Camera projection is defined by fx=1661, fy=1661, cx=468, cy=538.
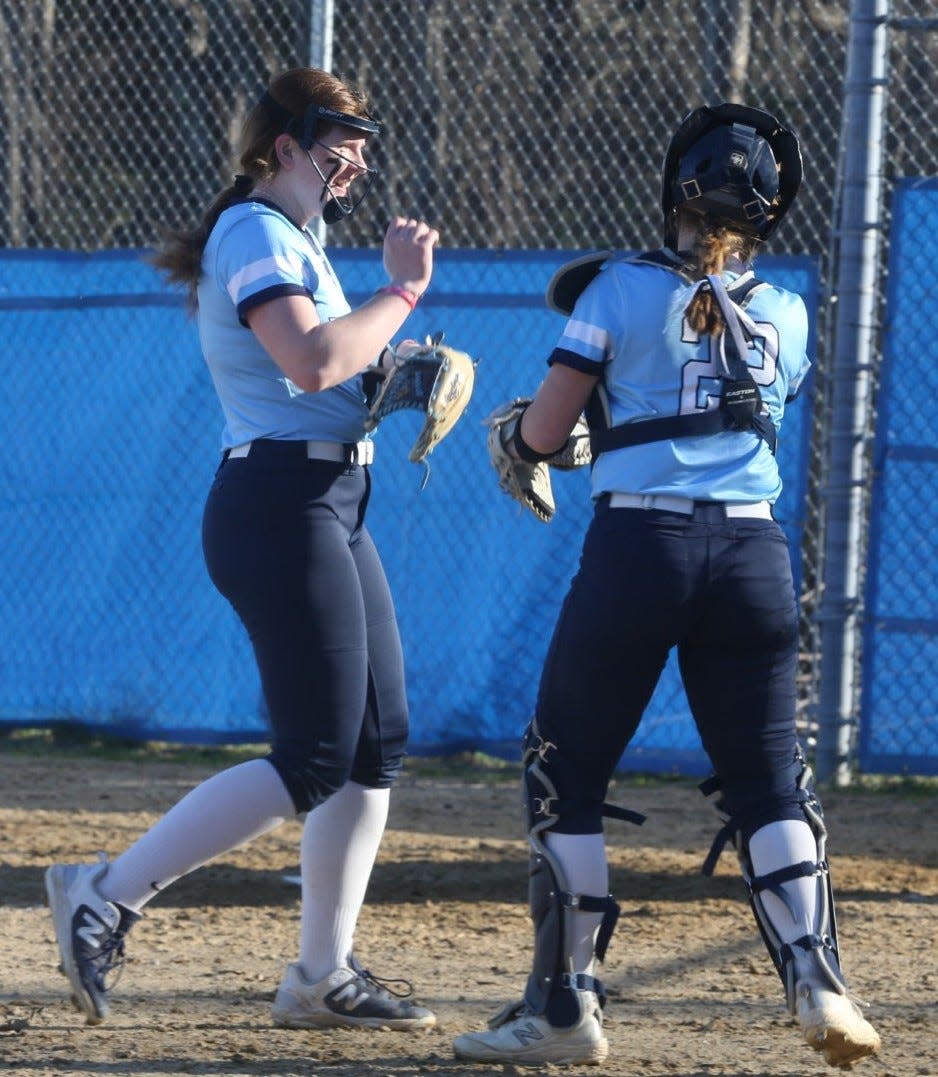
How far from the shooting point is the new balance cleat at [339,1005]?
354cm

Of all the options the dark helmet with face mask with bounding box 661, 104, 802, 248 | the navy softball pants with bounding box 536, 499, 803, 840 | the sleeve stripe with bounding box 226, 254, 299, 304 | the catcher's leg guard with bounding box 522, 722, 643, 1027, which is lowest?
the catcher's leg guard with bounding box 522, 722, 643, 1027

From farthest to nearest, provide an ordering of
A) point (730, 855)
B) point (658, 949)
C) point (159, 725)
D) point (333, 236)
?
point (333, 236)
point (159, 725)
point (730, 855)
point (658, 949)

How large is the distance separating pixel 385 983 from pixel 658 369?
1.60 meters

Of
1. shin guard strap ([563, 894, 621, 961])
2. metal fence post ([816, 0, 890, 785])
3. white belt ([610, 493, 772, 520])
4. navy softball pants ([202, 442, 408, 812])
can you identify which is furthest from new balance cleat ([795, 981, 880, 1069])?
metal fence post ([816, 0, 890, 785])

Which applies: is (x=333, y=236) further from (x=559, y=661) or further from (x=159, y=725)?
(x=559, y=661)

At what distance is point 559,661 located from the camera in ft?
10.4

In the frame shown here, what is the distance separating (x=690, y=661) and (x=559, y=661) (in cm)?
27

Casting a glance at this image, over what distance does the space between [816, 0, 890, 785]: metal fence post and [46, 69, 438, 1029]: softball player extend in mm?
3450

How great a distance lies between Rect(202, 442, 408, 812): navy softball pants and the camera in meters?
3.24

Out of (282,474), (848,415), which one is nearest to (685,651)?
(282,474)

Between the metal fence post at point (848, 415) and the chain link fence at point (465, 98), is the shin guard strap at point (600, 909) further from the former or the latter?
the chain link fence at point (465, 98)

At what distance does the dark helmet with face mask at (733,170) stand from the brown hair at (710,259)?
0.02 m

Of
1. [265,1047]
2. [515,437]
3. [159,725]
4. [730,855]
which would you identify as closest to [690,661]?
[515,437]

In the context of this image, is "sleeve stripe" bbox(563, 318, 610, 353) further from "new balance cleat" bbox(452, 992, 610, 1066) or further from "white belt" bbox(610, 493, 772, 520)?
"new balance cleat" bbox(452, 992, 610, 1066)
